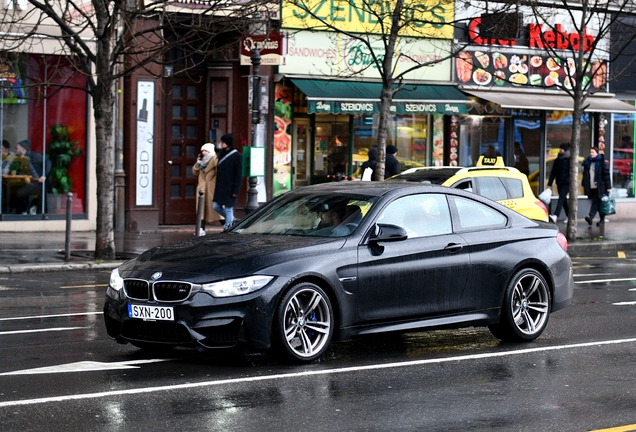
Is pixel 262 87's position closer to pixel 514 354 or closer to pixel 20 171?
pixel 20 171

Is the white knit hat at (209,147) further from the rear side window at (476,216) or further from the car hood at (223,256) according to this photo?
the car hood at (223,256)

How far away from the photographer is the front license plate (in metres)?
8.91

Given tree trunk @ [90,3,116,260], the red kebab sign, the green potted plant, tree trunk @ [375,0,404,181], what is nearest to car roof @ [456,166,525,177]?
tree trunk @ [375,0,404,181]

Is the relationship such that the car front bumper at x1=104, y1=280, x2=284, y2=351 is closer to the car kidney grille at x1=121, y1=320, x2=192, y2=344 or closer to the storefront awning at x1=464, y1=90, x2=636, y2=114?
the car kidney grille at x1=121, y1=320, x2=192, y2=344

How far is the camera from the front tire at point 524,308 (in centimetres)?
1066

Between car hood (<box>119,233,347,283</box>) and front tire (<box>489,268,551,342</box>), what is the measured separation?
196cm

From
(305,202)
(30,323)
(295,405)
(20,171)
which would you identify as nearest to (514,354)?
(305,202)

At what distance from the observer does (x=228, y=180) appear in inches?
902

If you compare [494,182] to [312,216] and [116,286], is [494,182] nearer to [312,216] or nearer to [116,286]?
[312,216]

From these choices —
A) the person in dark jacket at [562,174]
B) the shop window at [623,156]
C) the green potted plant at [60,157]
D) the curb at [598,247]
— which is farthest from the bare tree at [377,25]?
the shop window at [623,156]

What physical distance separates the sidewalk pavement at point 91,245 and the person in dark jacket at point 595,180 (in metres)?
0.51

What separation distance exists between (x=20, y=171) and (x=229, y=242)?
15.2 metres

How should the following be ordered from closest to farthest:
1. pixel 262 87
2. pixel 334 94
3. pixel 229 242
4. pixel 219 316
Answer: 1. pixel 219 316
2. pixel 229 242
3. pixel 262 87
4. pixel 334 94

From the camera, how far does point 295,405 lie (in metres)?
7.73
